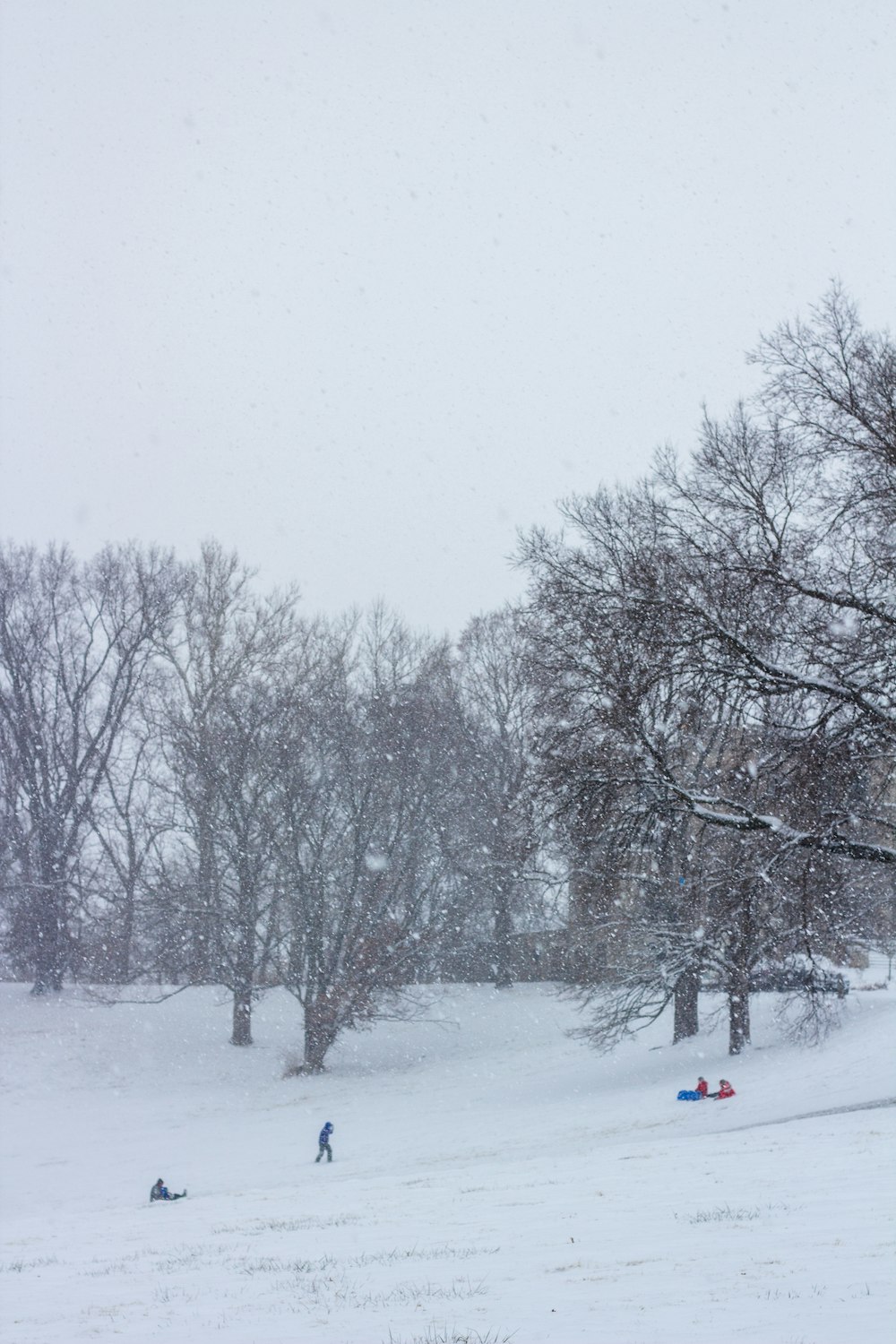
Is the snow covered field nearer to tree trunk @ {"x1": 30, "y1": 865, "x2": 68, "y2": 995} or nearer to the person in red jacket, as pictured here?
the person in red jacket

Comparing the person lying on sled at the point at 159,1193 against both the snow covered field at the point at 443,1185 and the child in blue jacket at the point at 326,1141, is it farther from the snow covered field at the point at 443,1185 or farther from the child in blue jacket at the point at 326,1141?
the child in blue jacket at the point at 326,1141

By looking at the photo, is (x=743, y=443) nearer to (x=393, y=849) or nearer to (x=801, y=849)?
(x=801, y=849)

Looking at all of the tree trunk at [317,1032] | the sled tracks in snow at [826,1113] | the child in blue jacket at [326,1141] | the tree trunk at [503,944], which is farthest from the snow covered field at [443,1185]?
the tree trunk at [503,944]

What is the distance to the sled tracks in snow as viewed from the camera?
619 inches

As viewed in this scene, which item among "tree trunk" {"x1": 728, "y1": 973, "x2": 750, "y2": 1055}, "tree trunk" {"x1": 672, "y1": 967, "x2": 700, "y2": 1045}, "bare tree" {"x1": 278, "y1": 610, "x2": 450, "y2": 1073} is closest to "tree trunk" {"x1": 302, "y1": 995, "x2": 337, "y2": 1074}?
"bare tree" {"x1": 278, "y1": 610, "x2": 450, "y2": 1073}

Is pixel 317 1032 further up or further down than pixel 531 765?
further down

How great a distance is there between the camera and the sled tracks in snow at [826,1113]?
619 inches

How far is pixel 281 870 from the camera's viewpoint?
32875 mm

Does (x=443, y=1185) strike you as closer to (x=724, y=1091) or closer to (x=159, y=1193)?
(x=159, y=1193)

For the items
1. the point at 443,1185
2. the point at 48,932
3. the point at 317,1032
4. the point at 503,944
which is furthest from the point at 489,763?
the point at 443,1185

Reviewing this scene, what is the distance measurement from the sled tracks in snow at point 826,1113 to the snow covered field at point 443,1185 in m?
0.19

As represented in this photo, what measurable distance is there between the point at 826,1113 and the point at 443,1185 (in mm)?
5935

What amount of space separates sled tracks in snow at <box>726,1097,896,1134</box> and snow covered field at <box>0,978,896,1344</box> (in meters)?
0.19

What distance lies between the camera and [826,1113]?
1609 centimetres
